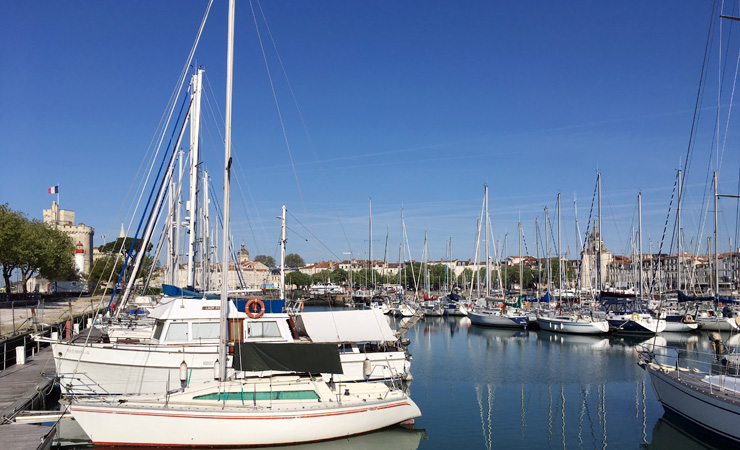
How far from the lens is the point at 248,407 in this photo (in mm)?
17359

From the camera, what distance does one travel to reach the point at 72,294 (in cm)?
9094

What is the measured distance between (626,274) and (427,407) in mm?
176239

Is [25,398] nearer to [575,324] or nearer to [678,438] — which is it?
[678,438]

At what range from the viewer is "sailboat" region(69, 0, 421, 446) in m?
16.7

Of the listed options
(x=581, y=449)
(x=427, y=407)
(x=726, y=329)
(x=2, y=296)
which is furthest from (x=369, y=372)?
(x=2, y=296)

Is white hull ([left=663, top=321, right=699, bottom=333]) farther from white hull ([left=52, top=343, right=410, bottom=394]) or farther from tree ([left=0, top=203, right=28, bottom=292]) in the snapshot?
tree ([left=0, top=203, right=28, bottom=292])

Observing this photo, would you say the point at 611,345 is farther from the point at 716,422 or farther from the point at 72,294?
the point at 72,294

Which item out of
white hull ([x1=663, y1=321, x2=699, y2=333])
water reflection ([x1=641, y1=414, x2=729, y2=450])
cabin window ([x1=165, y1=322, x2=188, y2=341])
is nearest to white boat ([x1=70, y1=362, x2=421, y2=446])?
cabin window ([x1=165, y1=322, x2=188, y2=341])

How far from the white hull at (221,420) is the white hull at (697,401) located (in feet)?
36.0

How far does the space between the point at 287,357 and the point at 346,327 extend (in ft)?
23.4

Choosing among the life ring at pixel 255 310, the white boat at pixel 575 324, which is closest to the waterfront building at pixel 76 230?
the white boat at pixel 575 324

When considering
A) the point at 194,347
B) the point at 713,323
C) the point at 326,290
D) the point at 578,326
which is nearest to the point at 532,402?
the point at 194,347

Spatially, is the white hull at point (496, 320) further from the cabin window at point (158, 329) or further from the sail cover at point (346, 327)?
the cabin window at point (158, 329)

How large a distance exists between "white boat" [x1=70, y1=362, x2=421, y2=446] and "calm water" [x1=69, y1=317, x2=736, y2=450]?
2.64 ft
